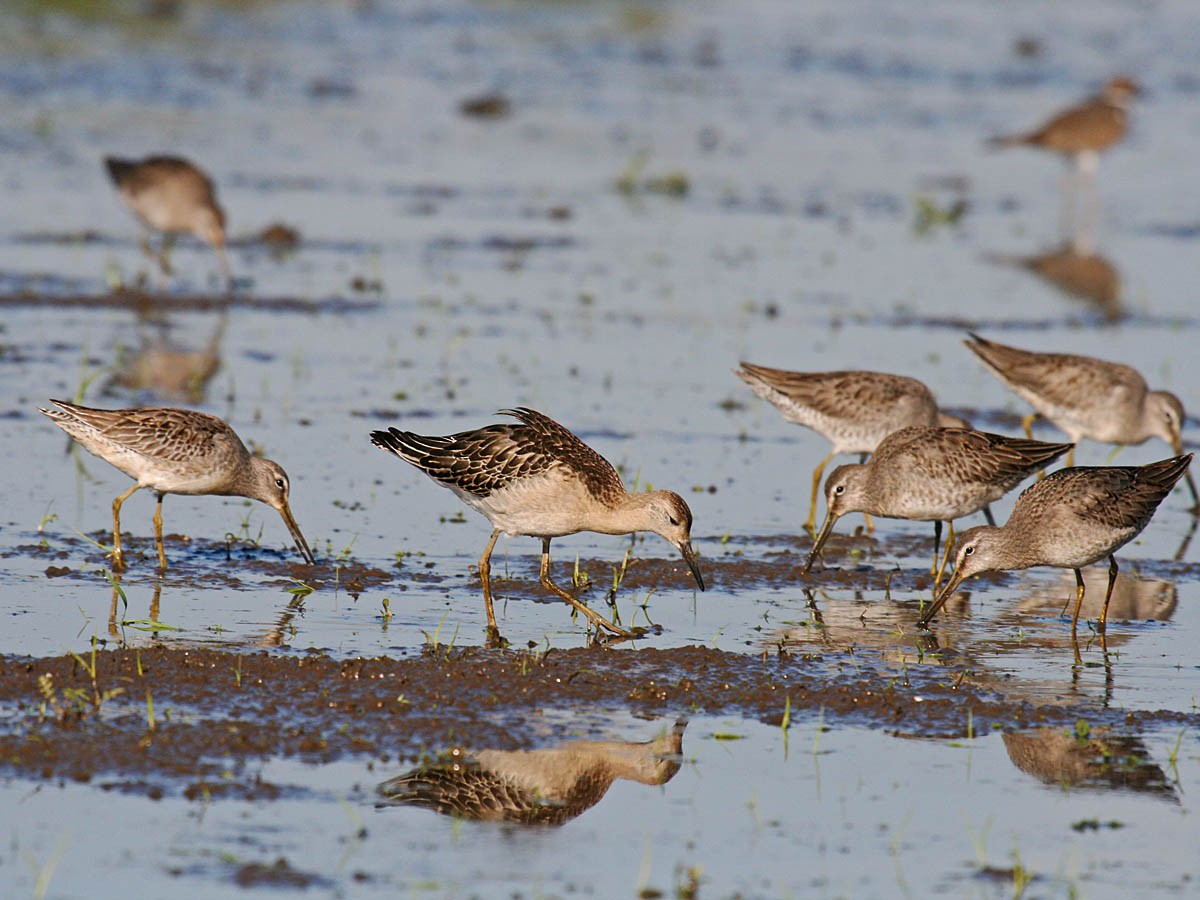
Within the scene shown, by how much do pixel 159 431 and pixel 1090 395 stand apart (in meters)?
6.40

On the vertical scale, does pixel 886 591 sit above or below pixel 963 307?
below

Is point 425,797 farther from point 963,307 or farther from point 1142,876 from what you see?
point 963,307

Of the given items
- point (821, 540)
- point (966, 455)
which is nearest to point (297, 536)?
point (821, 540)

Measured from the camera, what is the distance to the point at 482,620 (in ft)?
28.0

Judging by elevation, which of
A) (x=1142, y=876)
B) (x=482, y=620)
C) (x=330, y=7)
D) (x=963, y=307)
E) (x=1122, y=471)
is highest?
(x=330, y=7)

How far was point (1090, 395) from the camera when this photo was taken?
12578 mm

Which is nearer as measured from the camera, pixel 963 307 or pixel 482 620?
pixel 482 620

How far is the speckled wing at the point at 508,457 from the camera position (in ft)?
28.6

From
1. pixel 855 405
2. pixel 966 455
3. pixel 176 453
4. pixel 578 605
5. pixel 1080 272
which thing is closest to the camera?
pixel 578 605

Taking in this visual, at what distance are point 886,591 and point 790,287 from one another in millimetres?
8061

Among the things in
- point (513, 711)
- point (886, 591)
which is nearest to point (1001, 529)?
point (886, 591)

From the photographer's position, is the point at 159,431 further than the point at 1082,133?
No

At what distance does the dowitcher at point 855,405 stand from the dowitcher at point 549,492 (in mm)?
2821

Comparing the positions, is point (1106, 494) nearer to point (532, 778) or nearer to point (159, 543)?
point (532, 778)
